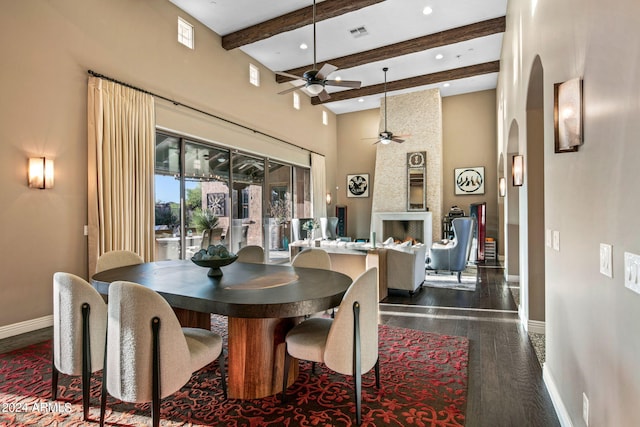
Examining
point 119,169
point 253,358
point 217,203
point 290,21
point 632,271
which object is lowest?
point 253,358

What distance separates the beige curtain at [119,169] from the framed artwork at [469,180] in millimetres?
8018

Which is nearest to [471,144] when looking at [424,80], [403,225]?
[424,80]

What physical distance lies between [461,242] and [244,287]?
483 cm

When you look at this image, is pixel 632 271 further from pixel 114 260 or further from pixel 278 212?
pixel 278 212

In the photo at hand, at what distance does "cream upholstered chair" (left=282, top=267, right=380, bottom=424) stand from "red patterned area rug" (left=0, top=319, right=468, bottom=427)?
31 cm

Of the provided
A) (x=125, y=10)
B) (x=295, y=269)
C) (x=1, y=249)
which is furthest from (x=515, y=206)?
(x=1, y=249)

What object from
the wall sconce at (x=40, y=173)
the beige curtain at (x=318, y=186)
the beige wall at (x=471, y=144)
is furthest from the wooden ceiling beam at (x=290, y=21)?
the beige wall at (x=471, y=144)

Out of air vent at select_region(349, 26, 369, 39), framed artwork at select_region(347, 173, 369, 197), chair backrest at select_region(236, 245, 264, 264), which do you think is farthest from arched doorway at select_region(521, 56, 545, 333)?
framed artwork at select_region(347, 173, 369, 197)

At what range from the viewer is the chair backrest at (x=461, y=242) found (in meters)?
6.00

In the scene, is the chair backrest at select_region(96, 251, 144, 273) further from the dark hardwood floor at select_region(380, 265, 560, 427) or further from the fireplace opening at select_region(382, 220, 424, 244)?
the fireplace opening at select_region(382, 220, 424, 244)

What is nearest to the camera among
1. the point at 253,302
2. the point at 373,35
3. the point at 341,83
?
the point at 253,302

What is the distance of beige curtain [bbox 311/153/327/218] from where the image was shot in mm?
9648

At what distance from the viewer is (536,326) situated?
3.57 m

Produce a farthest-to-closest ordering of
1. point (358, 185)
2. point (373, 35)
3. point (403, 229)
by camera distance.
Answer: point (358, 185) → point (403, 229) → point (373, 35)
